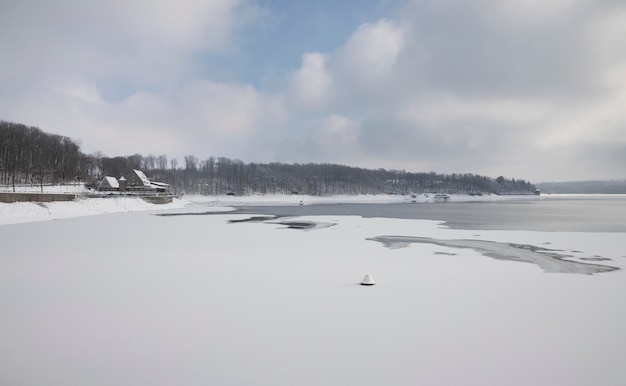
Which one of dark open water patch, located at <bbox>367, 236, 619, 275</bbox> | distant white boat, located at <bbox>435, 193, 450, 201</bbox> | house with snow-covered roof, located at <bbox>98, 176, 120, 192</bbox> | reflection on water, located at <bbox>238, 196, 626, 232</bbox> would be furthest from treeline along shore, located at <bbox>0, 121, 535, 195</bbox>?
dark open water patch, located at <bbox>367, 236, 619, 275</bbox>

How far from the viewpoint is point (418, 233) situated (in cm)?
2092

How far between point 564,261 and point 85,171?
343 feet

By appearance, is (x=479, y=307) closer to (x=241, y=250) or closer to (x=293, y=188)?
(x=241, y=250)

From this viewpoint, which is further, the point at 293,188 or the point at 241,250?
the point at 293,188

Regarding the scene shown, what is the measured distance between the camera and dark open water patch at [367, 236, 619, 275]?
11367 millimetres

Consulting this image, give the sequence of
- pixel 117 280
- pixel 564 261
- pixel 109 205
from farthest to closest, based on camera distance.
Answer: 1. pixel 109 205
2. pixel 564 261
3. pixel 117 280

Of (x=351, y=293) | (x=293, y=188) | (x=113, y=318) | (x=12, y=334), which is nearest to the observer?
(x=12, y=334)

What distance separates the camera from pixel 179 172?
495 ft

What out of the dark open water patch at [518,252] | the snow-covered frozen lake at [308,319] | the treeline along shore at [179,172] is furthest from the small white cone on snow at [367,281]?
the treeline along shore at [179,172]

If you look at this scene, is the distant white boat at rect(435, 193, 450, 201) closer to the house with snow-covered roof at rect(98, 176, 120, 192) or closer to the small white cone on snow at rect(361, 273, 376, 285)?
the house with snow-covered roof at rect(98, 176, 120, 192)

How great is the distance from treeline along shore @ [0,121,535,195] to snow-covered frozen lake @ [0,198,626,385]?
56.6 m

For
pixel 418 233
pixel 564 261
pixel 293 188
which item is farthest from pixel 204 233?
pixel 293 188

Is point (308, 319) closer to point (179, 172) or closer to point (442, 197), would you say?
point (442, 197)

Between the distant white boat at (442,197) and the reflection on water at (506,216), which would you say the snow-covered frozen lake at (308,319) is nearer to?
the reflection on water at (506,216)
